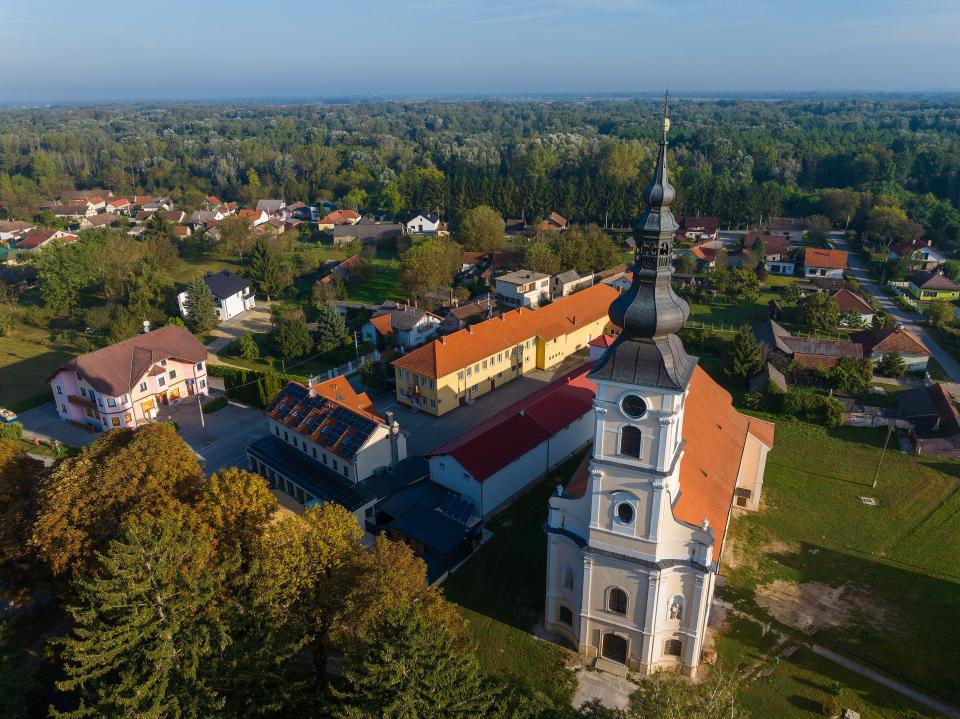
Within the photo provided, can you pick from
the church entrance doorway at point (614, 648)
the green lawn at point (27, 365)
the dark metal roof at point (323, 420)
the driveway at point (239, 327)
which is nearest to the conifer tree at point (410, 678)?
the church entrance doorway at point (614, 648)

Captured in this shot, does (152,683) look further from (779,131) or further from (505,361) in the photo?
(779,131)

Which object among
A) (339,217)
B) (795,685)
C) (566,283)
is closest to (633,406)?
(795,685)

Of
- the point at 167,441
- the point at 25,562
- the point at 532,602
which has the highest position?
the point at 167,441

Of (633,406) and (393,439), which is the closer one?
(633,406)

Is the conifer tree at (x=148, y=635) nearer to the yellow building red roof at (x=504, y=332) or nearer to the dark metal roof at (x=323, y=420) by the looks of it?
the dark metal roof at (x=323, y=420)

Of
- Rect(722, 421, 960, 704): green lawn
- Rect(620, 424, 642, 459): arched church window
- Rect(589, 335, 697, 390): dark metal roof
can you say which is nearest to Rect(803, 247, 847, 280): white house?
Rect(722, 421, 960, 704): green lawn

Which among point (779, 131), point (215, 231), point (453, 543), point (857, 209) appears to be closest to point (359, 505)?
point (453, 543)

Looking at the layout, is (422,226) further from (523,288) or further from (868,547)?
(868,547)
